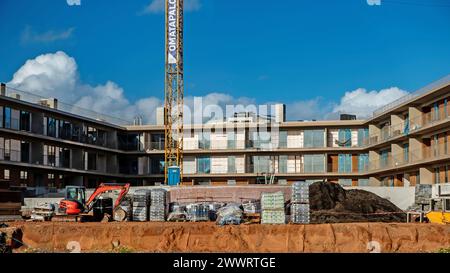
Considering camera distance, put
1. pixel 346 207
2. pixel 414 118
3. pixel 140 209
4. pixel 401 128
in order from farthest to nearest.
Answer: pixel 401 128 → pixel 414 118 → pixel 140 209 → pixel 346 207

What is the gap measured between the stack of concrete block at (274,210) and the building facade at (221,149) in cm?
2474

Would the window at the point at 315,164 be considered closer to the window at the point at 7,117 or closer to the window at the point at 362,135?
the window at the point at 362,135

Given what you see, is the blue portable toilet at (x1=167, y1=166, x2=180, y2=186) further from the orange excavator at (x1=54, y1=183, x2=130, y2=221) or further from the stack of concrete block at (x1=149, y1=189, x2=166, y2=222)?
the stack of concrete block at (x1=149, y1=189, x2=166, y2=222)

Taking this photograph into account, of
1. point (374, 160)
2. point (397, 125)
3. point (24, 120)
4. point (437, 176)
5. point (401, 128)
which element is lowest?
point (437, 176)

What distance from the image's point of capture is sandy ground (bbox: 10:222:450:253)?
29.5 metres

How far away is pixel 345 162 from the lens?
234 ft

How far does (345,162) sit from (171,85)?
22516 millimetres

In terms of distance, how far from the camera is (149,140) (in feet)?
251

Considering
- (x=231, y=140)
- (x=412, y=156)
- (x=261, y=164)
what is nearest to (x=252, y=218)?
(x=412, y=156)

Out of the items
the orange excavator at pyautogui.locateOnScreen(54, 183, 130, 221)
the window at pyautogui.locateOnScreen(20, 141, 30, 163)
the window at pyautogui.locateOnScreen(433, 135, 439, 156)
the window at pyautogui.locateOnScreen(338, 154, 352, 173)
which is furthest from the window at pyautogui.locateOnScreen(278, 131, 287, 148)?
the orange excavator at pyautogui.locateOnScreen(54, 183, 130, 221)

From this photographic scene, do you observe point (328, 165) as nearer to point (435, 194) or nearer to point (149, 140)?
point (149, 140)

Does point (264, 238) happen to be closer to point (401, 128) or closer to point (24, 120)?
point (401, 128)

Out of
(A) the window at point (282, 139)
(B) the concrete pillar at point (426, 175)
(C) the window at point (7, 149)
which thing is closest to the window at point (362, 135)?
(A) the window at point (282, 139)
